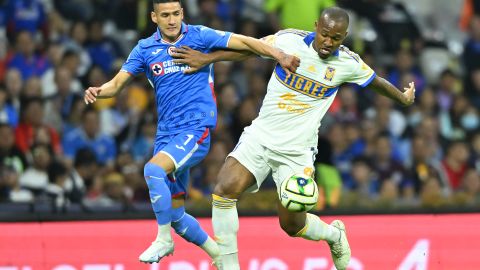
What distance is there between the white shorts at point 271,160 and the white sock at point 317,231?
16.5 inches

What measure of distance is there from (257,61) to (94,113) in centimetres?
228

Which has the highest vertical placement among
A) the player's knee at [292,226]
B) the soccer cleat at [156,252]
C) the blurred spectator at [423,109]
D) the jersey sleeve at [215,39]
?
the jersey sleeve at [215,39]

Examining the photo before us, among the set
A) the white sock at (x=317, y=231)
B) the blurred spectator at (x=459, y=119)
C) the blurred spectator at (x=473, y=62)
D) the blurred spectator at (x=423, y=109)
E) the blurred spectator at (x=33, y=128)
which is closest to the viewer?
the white sock at (x=317, y=231)

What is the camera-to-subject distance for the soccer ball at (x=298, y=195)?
9117 mm

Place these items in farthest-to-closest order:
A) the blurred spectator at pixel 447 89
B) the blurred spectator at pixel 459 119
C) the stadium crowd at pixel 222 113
→ the blurred spectator at pixel 447 89
the blurred spectator at pixel 459 119
the stadium crowd at pixel 222 113

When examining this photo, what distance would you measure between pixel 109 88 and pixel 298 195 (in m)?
1.62

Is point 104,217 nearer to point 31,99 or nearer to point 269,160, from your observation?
point 269,160

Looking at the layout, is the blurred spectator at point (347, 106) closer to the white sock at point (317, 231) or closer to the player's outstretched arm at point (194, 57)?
the white sock at point (317, 231)

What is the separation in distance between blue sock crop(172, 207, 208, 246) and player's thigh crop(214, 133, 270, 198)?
1.07 feet

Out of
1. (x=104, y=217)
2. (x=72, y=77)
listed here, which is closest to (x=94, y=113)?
(x=72, y=77)

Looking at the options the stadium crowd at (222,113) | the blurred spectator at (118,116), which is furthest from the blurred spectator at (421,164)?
the blurred spectator at (118,116)

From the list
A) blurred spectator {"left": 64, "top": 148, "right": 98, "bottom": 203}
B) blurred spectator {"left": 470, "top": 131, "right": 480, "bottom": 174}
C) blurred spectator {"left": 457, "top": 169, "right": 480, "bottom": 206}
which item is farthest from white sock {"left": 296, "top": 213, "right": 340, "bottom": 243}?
blurred spectator {"left": 470, "top": 131, "right": 480, "bottom": 174}

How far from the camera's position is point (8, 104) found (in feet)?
44.6

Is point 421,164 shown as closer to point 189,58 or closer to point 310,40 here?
point 310,40
